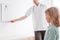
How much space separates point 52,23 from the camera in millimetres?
1135

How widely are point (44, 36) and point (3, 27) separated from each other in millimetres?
384

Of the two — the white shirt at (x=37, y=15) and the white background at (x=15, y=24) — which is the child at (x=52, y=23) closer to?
the white shirt at (x=37, y=15)

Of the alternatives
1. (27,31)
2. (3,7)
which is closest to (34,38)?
(27,31)

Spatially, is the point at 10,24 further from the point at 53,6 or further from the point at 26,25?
the point at 53,6

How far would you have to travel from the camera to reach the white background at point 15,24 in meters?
1.09

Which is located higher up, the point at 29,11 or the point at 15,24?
the point at 29,11

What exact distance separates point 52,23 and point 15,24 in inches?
13.5

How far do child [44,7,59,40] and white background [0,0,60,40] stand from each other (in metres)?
0.15

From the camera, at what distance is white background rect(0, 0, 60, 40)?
1.09 meters

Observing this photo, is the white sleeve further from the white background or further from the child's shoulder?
the child's shoulder

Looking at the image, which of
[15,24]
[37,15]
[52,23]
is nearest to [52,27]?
[52,23]

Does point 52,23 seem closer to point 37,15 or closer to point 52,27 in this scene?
point 52,27

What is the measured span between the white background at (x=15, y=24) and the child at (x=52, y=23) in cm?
15

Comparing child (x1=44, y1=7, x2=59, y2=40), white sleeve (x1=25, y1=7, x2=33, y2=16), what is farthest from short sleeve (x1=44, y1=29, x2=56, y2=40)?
white sleeve (x1=25, y1=7, x2=33, y2=16)
